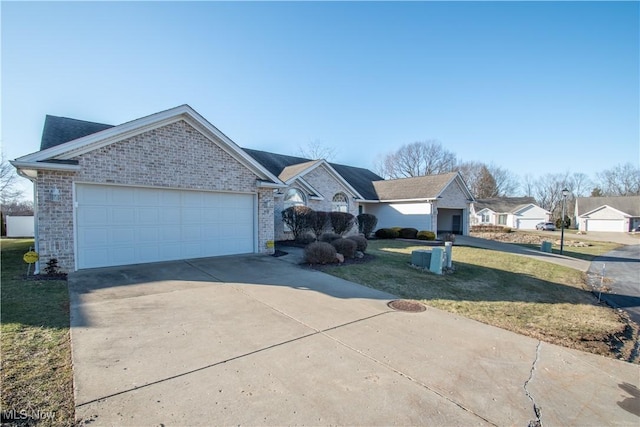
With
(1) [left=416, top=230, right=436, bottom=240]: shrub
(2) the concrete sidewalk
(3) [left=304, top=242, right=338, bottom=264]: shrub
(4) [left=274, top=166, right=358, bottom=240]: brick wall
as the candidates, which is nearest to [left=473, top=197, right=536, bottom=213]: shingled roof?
(2) the concrete sidewalk

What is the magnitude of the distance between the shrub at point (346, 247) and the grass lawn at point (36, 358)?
321 inches

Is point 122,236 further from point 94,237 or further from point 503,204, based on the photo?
point 503,204

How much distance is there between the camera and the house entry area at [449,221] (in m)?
28.8

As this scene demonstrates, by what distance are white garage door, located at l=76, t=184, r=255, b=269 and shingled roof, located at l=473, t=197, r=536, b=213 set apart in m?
52.6

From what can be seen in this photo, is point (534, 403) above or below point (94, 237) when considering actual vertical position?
below

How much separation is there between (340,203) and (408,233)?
17.4 ft

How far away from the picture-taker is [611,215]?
4984 centimetres

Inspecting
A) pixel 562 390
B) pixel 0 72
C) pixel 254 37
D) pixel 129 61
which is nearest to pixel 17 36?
pixel 0 72

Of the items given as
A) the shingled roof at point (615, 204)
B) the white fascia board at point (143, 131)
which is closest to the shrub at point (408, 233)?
the white fascia board at point (143, 131)

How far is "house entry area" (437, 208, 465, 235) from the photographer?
94.6 ft

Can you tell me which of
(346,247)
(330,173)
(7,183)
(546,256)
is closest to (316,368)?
(346,247)

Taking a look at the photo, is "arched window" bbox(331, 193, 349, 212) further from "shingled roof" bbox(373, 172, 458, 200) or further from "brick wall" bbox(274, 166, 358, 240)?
"shingled roof" bbox(373, 172, 458, 200)

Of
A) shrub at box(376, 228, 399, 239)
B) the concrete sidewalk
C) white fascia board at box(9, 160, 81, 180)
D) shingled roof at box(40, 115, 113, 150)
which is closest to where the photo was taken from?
white fascia board at box(9, 160, 81, 180)

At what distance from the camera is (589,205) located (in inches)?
2153
